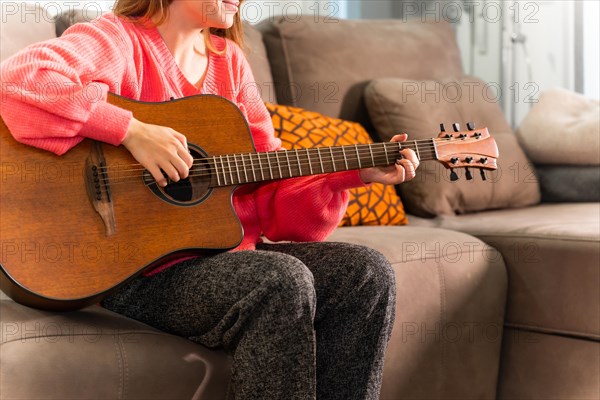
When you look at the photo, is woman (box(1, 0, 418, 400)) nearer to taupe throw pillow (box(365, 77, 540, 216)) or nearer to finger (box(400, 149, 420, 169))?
finger (box(400, 149, 420, 169))

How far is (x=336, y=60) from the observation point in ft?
7.22

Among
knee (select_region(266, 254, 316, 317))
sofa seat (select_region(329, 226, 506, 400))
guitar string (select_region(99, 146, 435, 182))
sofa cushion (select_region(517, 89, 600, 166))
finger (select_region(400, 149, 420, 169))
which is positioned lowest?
sofa seat (select_region(329, 226, 506, 400))

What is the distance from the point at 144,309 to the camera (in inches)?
48.0

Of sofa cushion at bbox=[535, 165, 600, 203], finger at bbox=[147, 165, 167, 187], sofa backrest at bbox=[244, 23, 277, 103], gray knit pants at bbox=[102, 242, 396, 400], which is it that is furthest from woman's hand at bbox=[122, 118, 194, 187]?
sofa cushion at bbox=[535, 165, 600, 203]

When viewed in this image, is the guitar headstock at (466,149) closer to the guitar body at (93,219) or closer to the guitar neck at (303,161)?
the guitar neck at (303,161)

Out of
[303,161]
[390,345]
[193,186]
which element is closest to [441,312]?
[390,345]

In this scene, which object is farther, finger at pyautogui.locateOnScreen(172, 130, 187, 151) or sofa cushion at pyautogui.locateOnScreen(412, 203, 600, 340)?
sofa cushion at pyautogui.locateOnScreen(412, 203, 600, 340)

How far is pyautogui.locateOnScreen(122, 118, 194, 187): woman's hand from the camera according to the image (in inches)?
46.2

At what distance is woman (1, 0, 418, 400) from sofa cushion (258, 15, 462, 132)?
68 centimetres

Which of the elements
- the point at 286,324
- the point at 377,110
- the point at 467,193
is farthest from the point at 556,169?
the point at 286,324

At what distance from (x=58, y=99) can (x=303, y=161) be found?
38cm

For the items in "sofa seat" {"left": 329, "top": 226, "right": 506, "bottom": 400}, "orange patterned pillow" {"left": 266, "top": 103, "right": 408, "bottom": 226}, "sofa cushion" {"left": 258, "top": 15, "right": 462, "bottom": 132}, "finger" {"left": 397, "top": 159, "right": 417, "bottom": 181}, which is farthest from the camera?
"sofa cushion" {"left": 258, "top": 15, "right": 462, "bottom": 132}

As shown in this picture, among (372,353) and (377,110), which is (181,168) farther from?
(377,110)

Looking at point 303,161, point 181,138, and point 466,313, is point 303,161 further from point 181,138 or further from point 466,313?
point 466,313
